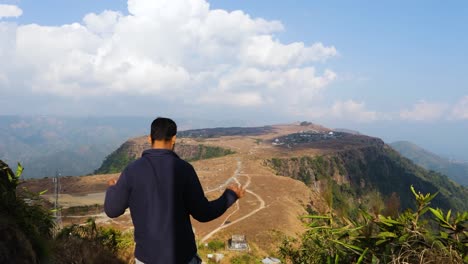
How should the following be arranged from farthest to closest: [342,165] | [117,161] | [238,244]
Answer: [117,161], [342,165], [238,244]

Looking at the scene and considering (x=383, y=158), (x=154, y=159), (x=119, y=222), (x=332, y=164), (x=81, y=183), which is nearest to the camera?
(x=154, y=159)

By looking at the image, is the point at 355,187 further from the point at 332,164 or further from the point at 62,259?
the point at 62,259

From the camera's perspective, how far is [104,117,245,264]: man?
10.4 feet

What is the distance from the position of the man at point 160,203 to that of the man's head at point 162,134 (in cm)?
2

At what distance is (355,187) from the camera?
4397 inches

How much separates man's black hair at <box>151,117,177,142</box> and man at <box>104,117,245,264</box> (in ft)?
0.20

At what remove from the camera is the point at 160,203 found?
3.18 meters

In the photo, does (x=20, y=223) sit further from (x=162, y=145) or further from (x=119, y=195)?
(x=162, y=145)

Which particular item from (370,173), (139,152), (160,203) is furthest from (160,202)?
(139,152)

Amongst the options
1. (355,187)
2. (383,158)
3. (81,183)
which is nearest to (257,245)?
(81,183)

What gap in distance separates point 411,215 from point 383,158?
495ft

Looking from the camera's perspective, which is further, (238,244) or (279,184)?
(279,184)

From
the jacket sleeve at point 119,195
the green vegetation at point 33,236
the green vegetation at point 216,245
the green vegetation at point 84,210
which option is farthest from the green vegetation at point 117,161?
the jacket sleeve at point 119,195

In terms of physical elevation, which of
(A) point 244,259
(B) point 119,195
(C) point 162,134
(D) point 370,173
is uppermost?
(C) point 162,134
